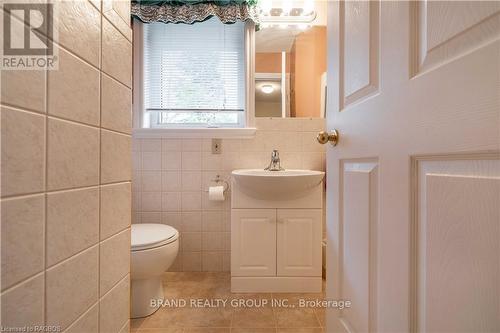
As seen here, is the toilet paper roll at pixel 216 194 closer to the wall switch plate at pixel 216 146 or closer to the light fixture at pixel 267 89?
the wall switch plate at pixel 216 146

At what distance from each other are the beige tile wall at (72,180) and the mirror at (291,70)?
137 cm

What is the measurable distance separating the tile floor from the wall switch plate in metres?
0.97

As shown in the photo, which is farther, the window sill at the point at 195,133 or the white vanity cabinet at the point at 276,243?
the window sill at the point at 195,133

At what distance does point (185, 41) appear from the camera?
184 cm

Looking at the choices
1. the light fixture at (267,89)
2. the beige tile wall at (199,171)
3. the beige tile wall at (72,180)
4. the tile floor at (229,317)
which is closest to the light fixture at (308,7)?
the light fixture at (267,89)

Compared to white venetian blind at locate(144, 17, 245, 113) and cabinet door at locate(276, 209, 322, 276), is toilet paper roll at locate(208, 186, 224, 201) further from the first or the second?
white venetian blind at locate(144, 17, 245, 113)

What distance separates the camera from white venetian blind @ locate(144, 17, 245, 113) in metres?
1.84

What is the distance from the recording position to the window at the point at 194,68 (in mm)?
1836

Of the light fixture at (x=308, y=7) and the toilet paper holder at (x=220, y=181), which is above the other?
the light fixture at (x=308, y=7)

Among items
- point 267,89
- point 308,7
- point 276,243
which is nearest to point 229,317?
point 276,243

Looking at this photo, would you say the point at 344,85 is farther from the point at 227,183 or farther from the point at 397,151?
the point at 227,183

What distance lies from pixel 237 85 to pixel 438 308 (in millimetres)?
1782

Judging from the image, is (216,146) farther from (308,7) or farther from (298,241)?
(308,7)

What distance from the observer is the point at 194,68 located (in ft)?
6.07
